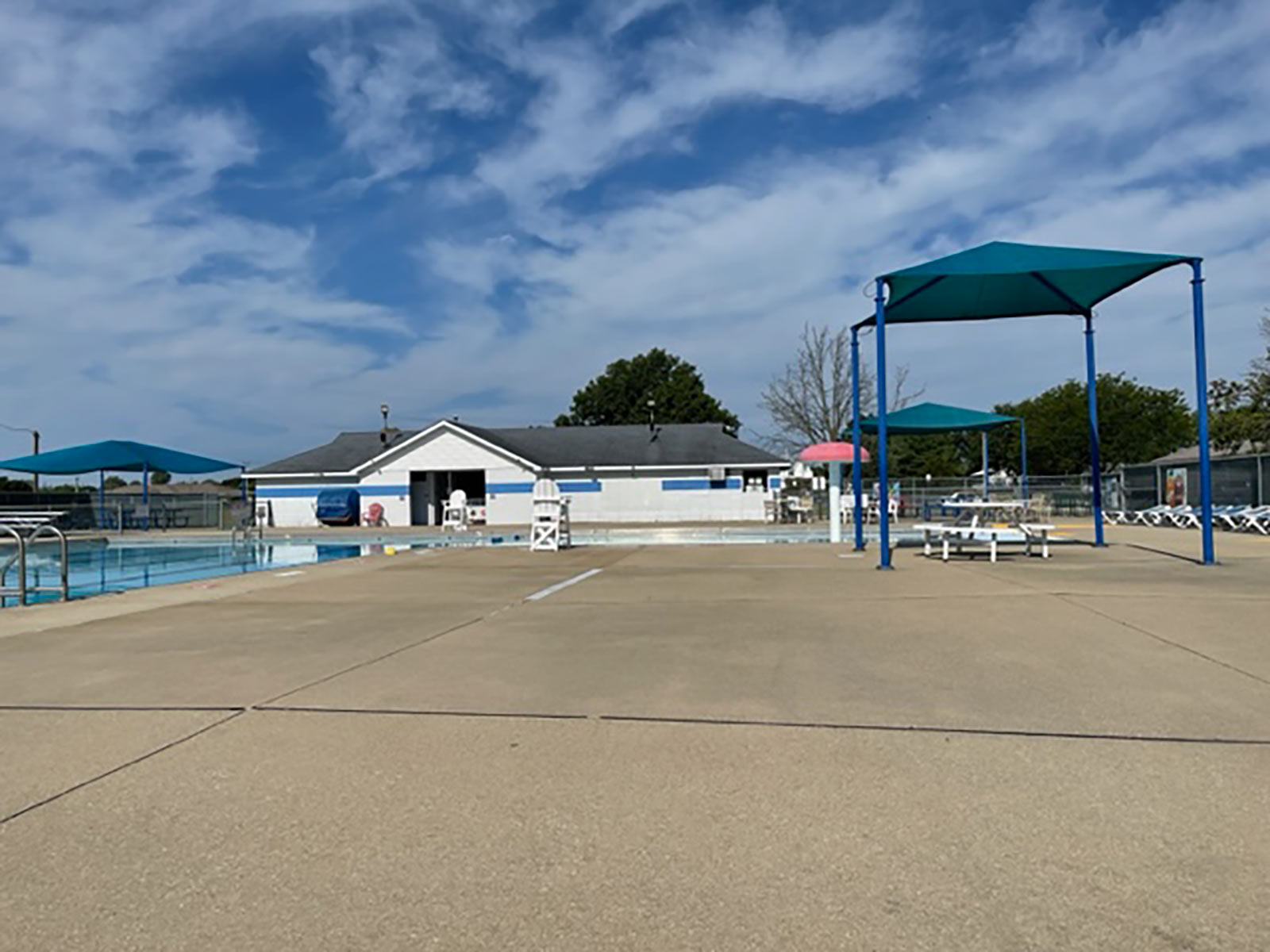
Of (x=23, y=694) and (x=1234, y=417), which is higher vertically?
(x=1234, y=417)

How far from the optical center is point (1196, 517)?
76.4 ft

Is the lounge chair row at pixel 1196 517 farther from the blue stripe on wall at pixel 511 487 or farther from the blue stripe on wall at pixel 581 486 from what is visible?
the blue stripe on wall at pixel 511 487

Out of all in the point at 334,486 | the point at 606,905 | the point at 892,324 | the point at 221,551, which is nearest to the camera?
the point at 606,905

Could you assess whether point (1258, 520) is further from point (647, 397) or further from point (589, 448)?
point (647, 397)

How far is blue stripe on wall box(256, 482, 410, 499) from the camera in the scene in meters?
38.2

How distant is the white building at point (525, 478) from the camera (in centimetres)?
3744

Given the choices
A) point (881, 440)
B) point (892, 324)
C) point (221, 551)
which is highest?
point (892, 324)

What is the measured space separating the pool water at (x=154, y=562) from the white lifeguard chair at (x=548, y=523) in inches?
167

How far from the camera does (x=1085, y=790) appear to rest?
12.2 feet

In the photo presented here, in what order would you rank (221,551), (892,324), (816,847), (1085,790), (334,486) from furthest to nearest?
(334,486), (221,551), (892,324), (1085,790), (816,847)

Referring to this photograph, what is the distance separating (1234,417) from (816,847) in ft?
145

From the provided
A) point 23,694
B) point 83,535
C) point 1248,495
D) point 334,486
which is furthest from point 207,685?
point 334,486

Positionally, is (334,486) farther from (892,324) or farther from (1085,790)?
(1085,790)

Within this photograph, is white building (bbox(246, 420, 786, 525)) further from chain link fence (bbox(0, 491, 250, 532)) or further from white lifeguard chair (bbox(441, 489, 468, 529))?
white lifeguard chair (bbox(441, 489, 468, 529))
